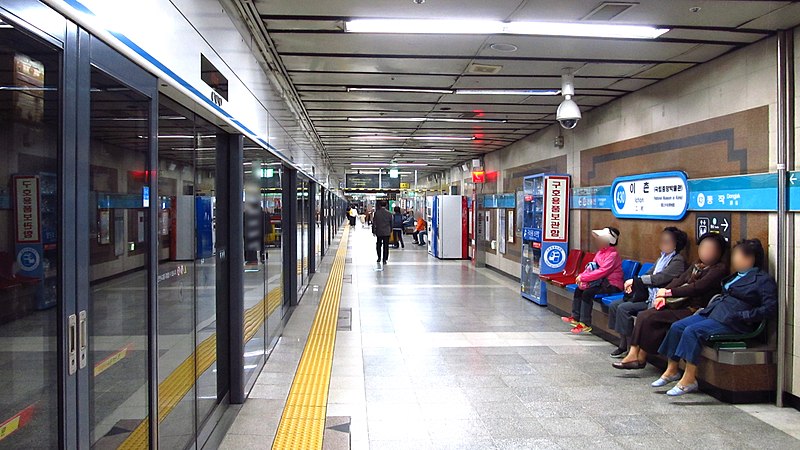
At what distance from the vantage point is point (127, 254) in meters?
2.05

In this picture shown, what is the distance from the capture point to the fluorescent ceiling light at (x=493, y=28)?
4.20m

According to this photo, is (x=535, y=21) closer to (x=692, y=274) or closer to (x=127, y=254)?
(x=692, y=274)

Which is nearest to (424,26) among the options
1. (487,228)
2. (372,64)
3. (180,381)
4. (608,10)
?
(372,64)

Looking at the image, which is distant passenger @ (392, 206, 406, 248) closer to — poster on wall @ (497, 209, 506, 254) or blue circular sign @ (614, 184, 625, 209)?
poster on wall @ (497, 209, 506, 254)

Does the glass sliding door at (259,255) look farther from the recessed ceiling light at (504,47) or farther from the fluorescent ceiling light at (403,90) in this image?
the recessed ceiling light at (504,47)

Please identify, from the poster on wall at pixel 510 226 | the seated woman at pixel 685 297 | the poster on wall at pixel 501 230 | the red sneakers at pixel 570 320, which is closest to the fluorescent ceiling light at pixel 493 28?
A: the seated woman at pixel 685 297

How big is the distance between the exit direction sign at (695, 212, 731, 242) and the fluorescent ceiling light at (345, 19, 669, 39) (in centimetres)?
167

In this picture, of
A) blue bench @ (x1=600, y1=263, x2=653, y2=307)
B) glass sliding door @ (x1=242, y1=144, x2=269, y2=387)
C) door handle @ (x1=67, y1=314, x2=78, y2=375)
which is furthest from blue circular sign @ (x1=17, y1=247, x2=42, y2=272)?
blue bench @ (x1=600, y1=263, x2=653, y2=307)

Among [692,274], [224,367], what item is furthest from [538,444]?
[692,274]

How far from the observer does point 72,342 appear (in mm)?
1609

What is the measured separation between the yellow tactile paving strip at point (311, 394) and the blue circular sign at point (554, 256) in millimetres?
3090

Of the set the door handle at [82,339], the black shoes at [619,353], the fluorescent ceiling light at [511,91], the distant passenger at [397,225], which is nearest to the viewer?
the door handle at [82,339]

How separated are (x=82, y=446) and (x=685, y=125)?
553 centimetres

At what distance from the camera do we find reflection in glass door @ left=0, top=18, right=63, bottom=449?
4.42 ft
